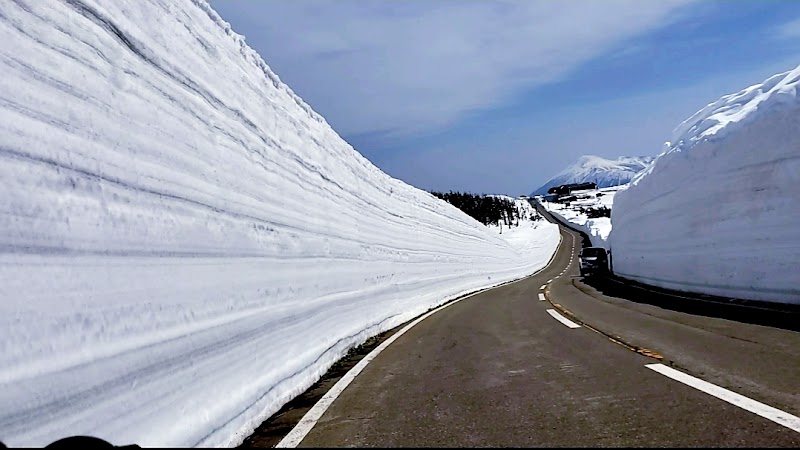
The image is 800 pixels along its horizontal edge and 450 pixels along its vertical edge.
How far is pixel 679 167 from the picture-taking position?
18109mm

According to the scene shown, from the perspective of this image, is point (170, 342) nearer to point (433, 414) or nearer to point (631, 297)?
point (433, 414)

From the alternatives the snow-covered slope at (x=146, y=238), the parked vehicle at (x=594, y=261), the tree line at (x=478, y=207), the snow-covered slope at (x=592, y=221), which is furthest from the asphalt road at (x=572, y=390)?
the tree line at (x=478, y=207)

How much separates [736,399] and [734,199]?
34.4 feet

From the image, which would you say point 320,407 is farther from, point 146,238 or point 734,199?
point 734,199

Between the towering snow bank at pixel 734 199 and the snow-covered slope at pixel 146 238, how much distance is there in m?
8.61

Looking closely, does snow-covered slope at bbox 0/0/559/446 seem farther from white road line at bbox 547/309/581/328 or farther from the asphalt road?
white road line at bbox 547/309/581/328

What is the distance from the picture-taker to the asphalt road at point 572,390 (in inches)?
176

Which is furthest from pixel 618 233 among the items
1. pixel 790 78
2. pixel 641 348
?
pixel 641 348

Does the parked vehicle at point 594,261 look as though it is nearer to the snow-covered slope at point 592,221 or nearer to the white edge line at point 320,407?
the snow-covered slope at point 592,221

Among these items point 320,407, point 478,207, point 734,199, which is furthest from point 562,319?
point 478,207

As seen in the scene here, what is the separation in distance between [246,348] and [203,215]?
4.37ft

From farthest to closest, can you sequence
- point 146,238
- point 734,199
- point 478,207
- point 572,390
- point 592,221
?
1. point 478,207
2. point 592,221
3. point 734,199
4. point 572,390
5. point 146,238

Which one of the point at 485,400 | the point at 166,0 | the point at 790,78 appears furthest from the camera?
the point at 790,78

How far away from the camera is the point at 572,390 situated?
19.3 ft
